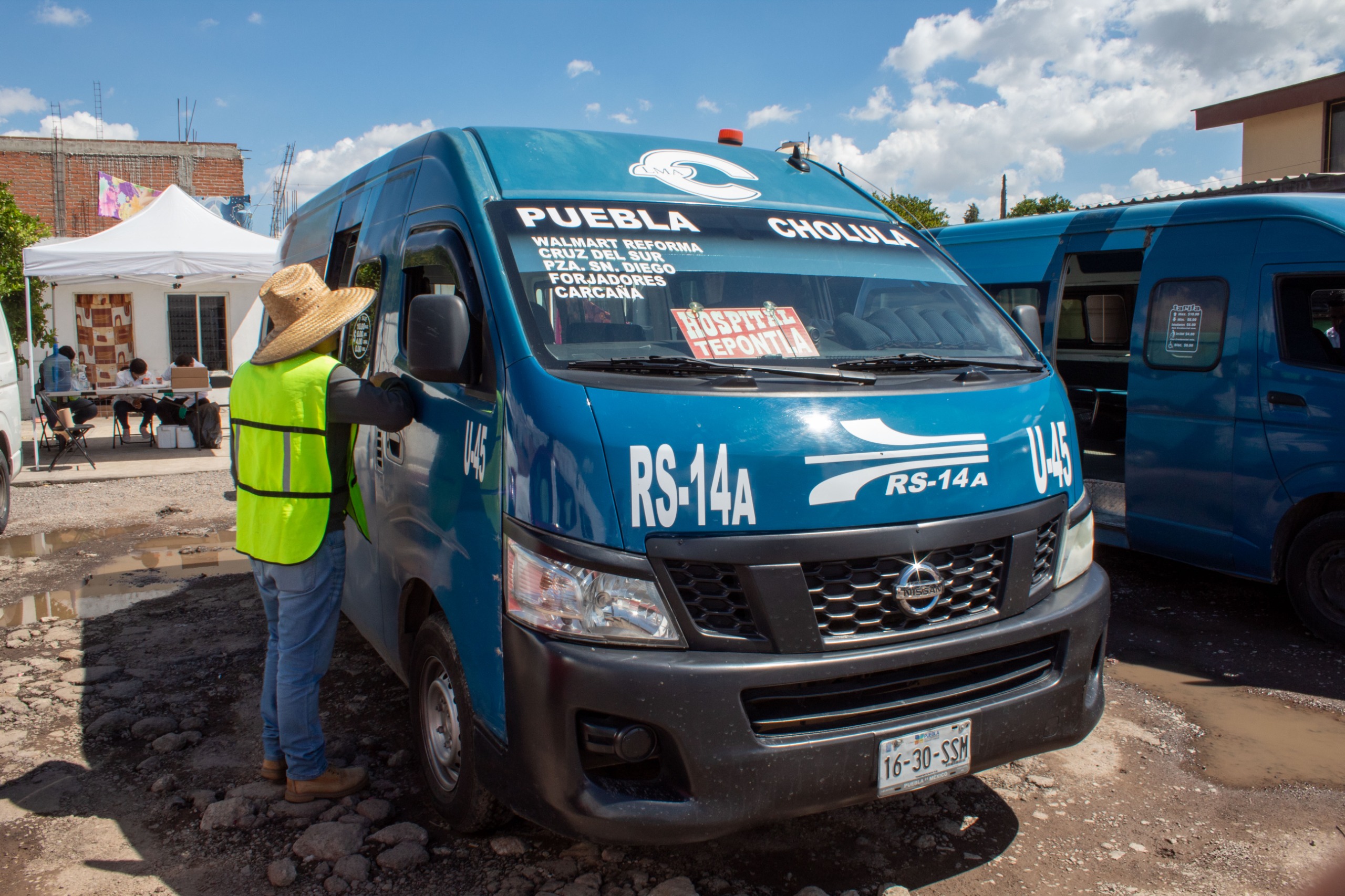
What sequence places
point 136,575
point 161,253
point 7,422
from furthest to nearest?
point 161,253
point 7,422
point 136,575

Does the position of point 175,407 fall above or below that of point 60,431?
above

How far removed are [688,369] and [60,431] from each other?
35.6ft

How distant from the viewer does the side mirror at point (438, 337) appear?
2.81 meters

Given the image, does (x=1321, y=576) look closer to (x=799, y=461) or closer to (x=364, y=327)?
(x=799, y=461)

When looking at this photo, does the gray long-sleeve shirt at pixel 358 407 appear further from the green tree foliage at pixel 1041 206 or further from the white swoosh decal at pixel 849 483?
the green tree foliage at pixel 1041 206

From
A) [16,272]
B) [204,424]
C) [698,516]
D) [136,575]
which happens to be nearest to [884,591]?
[698,516]

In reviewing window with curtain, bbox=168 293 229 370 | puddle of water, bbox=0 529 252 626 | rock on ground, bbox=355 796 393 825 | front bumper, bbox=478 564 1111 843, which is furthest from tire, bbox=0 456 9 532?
window with curtain, bbox=168 293 229 370

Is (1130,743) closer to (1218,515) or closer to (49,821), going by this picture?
(1218,515)

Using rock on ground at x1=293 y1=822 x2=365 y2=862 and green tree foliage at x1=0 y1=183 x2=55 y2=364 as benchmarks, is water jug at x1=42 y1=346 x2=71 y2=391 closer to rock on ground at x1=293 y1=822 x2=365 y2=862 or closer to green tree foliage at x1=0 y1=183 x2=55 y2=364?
green tree foliage at x1=0 y1=183 x2=55 y2=364

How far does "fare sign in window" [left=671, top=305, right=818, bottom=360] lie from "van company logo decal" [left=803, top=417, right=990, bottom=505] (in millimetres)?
553

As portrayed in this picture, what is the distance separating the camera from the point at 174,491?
1023 cm

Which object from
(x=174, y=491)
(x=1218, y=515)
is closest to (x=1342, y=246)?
(x=1218, y=515)

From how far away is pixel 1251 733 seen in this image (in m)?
4.13

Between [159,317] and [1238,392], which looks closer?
[1238,392]
